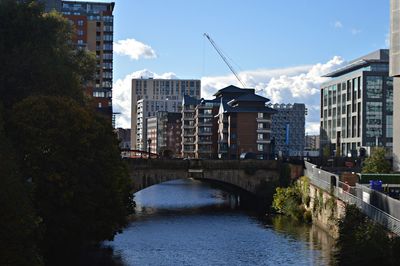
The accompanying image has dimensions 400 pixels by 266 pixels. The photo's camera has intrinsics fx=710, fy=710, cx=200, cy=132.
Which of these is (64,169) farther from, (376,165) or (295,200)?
(376,165)

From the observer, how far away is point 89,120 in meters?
52.4

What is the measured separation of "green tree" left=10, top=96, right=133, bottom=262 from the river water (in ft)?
20.4

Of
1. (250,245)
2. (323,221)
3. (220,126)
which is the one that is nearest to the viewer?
(250,245)

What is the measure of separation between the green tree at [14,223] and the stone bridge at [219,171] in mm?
58348

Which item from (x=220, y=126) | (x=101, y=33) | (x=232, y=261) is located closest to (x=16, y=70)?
(x=232, y=261)

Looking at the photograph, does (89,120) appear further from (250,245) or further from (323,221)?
(323,221)

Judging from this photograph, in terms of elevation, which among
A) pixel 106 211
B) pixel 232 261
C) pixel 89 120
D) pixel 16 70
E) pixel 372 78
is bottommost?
pixel 232 261

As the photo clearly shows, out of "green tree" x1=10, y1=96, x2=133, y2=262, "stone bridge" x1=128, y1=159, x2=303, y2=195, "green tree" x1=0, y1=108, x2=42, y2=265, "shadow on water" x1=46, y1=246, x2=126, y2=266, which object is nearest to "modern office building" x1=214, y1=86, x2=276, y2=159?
"stone bridge" x1=128, y1=159, x2=303, y2=195

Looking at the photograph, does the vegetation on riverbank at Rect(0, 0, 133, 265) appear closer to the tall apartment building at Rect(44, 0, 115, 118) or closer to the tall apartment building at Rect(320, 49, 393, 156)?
the tall apartment building at Rect(44, 0, 115, 118)

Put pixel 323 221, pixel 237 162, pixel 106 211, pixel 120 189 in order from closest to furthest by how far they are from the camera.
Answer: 1. pixel 106 211
2. pixel 120 189
3. pixel 323 221
4. pixel 237 162

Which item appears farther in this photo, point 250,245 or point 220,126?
point 220,126

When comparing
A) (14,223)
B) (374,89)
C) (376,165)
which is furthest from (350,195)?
(374,89)

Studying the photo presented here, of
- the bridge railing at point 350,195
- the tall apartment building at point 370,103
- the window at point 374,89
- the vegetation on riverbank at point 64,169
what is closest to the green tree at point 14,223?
the vegetation on riverbank at point 64,169

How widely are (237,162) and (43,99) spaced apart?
54805 mm
